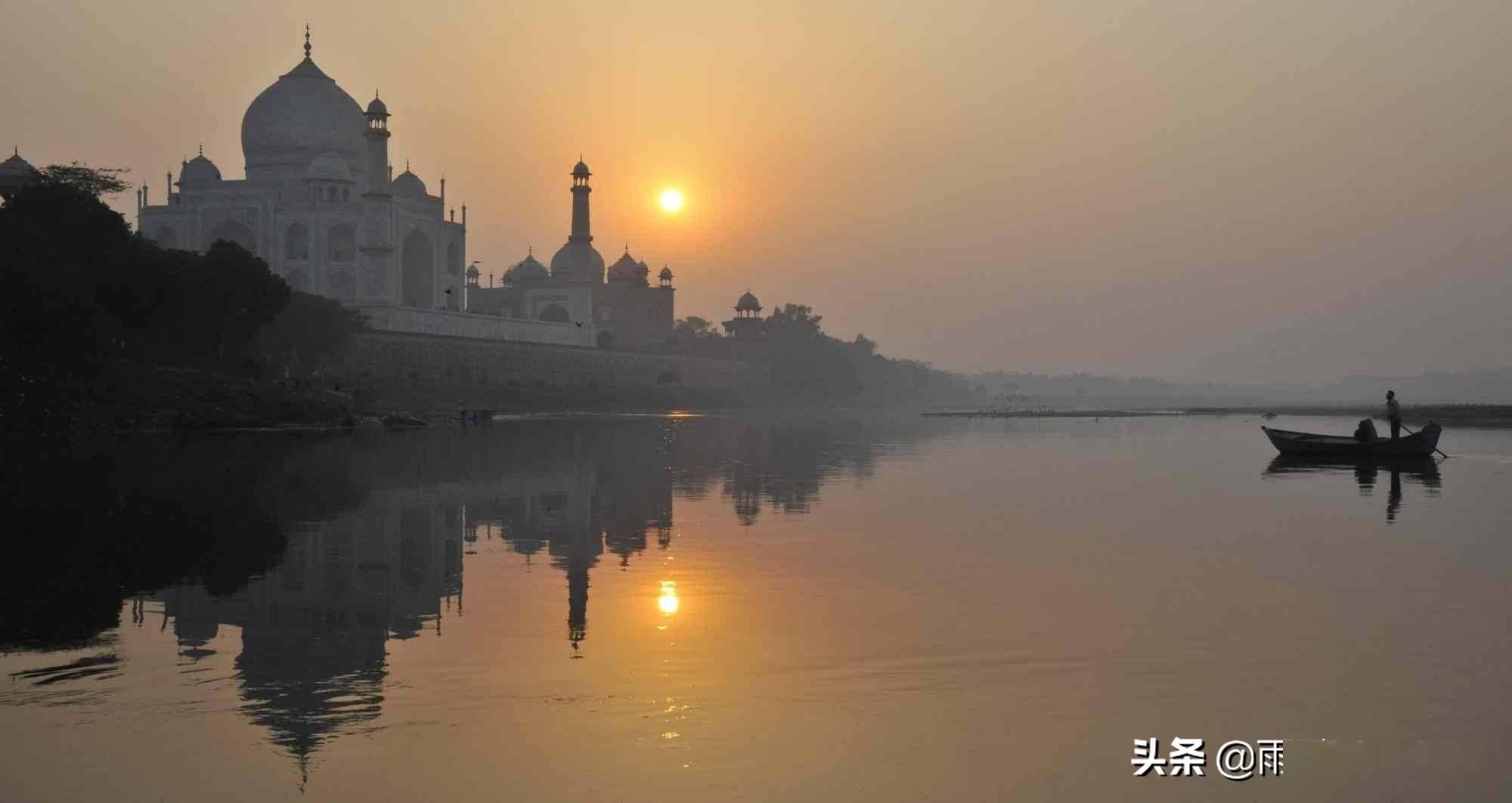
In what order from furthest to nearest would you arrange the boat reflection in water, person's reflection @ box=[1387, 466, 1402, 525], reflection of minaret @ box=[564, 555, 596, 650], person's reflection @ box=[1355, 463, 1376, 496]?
1. the boat reflection in water
2. person's reflection @ box=[1355, 463, 1376, 496]
3. person's reflection @ box=[1387, 466, 1402, 525]
4. reflection of minaret @ box=[564, 555, 596, 650]

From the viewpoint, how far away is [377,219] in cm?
8206

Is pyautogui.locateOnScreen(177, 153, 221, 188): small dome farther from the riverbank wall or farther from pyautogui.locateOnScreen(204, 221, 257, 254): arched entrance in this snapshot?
the riverbank wall

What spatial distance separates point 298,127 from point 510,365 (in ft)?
60.4

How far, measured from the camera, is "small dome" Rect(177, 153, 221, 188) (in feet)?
277

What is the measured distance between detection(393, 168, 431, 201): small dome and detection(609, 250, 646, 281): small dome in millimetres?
37586

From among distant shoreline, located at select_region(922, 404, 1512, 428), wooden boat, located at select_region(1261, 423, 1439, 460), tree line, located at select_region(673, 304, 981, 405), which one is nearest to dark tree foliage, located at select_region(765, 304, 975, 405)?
tree line, located at select_region(673, 304, 981, 405)

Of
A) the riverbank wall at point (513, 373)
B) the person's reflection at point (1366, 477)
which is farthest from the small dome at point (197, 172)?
the person's reflection at point (1366, 477)

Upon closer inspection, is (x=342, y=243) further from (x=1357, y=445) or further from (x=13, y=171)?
(x=1357, y=445)

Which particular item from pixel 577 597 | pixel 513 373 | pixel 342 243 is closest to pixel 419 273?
pixel 342 243

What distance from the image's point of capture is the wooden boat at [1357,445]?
3209 cm

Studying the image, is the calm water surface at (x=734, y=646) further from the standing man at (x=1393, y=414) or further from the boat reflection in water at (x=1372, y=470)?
the standing man at (x=1393, y=414)

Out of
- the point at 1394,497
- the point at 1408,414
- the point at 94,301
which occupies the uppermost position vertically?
the point at 94,301

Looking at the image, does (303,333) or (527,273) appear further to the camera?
(527,273)

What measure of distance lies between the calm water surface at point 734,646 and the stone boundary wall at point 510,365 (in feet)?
168
